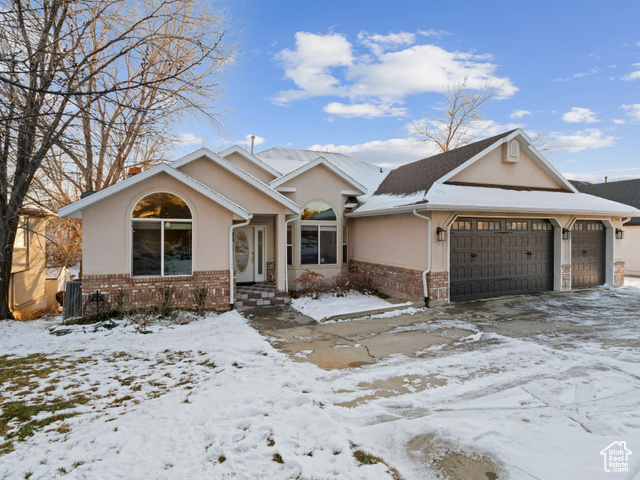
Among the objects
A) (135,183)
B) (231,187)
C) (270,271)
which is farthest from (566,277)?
(135,183)

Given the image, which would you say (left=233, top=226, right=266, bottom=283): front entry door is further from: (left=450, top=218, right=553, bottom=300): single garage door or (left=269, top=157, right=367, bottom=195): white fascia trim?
(left=450, top=218, right=553, bottom=300): single garage door

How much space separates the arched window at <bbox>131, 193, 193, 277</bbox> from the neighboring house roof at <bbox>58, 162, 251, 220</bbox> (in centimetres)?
57

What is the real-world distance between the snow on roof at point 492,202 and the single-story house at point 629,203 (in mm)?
5188

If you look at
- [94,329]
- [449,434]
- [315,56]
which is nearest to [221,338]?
[94,329]

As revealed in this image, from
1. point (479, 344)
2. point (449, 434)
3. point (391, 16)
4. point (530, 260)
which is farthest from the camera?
point (391, 16)

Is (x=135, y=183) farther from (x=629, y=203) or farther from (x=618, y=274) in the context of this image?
(x=629, y=203)

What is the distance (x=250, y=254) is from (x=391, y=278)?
522cm

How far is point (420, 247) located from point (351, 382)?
616 centimetres

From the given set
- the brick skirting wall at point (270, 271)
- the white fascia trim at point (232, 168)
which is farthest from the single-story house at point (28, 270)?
the brick skirting wall at point (270, 271)

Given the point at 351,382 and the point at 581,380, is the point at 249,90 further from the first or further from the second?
the point at 581,380

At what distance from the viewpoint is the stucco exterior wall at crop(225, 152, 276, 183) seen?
12905 millimetres

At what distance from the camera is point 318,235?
512 inches

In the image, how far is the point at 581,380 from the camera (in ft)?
16.0

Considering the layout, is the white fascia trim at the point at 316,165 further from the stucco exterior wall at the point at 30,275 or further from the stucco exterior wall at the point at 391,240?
the stucco exterior wall at the point at 30,275
